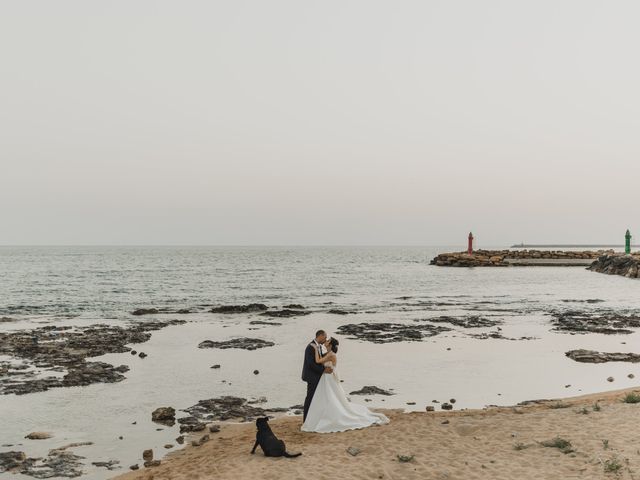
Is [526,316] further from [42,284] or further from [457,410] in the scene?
[42,284]

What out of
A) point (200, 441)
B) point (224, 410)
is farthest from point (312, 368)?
point (224, 410)

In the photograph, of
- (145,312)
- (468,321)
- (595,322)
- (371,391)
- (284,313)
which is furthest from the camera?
(145,312)

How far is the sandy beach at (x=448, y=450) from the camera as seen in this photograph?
9.30 meters

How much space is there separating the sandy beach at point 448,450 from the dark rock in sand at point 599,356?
306 inches

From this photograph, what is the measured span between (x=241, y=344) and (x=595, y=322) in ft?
63.2

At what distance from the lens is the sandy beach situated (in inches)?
366

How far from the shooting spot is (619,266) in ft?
A: 234

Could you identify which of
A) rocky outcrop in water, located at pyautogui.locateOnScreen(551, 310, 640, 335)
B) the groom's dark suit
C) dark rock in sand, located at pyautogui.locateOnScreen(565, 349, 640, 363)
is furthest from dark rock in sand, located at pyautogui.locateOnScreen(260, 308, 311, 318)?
the groom's dark suit

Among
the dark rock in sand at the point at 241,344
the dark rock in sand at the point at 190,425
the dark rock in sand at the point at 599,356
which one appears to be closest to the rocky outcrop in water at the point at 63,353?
the dark rock in sand at the point at 241,344

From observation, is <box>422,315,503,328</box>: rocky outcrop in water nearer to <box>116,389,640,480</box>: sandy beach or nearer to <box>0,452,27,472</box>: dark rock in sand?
<box>116,389,640,480</box>: sandy beach

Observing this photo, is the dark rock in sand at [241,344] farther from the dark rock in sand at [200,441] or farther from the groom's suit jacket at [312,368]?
the groom's suit jacket at [312,368]

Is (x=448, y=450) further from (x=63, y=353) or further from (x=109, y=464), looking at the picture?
(x=63, y=353)

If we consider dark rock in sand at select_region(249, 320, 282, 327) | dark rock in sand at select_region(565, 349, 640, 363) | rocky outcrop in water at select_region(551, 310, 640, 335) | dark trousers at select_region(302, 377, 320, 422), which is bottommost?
dark rock in sand at select_region(249, 320, 282, 327)

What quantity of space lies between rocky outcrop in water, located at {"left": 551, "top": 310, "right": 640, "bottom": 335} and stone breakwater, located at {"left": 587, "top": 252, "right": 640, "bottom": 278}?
37.8 metres
